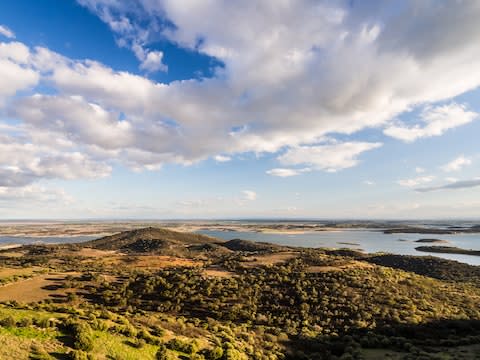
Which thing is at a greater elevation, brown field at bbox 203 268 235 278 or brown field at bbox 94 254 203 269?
Answer: brown field at bbox 203 268 235 278

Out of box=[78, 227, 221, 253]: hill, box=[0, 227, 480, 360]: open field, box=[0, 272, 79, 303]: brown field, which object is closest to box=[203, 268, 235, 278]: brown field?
box=[0, 227, 480, 360]: open field

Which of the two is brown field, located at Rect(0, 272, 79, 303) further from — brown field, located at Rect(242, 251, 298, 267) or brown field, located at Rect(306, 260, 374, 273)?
brown field, located at Rect(306, 260, 374, 273)

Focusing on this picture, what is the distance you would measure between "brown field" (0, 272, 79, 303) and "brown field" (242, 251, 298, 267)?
29745 mm

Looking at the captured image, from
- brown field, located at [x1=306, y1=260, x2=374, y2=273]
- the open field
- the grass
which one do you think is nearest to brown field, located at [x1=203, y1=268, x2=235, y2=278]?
the open field

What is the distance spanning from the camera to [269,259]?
6309cm

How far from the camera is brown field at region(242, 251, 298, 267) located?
190 feet

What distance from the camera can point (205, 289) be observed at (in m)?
40.6

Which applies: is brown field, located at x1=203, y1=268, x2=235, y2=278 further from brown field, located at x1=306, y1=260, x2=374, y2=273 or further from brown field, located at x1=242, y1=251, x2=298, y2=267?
brown field, located at x1=306, y1=260, x2=374, y2=273

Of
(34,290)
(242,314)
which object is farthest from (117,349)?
(34,290)

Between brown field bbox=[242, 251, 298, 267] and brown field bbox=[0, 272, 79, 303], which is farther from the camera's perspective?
brown field bbox=[242, 251, 298, 267]

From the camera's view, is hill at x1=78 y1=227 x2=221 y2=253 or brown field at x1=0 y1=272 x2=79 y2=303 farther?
hill at x1=78 y1=227 x2=221 y2=253

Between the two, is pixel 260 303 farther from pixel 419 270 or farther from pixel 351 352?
pixel 419 270

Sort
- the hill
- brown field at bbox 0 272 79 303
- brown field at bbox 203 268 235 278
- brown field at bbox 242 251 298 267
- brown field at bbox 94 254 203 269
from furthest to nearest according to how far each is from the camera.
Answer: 1. the hill
2. brown field at bbox 94 254 203 269
3. brown field at bbox 242 251 298 267
4. brown field at bbox 203 268 235 278
5. brown field at bbox 0 272 79 303

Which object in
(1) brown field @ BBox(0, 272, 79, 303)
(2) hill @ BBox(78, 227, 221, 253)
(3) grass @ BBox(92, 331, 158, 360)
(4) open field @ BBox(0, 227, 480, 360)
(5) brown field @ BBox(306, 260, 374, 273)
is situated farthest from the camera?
(2) hill @ BBox(78, 227, 221, 253)
